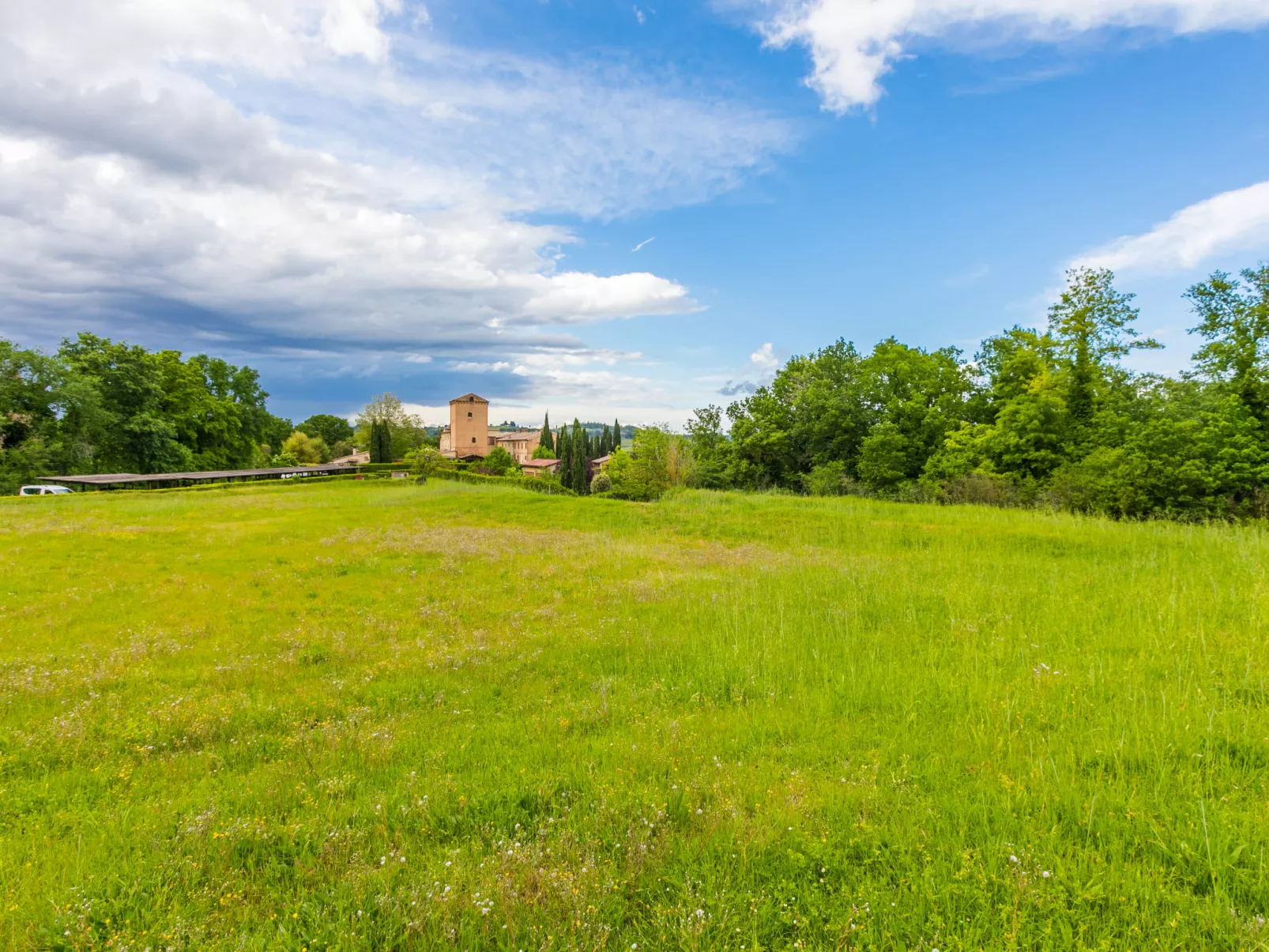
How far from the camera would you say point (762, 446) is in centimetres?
4431

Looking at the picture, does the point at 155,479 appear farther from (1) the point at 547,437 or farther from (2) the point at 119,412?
(1) the point at 547,437

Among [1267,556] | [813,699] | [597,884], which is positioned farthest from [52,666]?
[1267,556]

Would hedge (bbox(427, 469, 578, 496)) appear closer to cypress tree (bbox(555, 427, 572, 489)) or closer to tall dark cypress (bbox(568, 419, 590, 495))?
tall dark cypress (bbox(568, 419, 590, 495))

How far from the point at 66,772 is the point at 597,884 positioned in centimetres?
506

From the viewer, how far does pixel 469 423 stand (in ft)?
401

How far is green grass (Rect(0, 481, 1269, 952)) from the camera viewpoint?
3.00m

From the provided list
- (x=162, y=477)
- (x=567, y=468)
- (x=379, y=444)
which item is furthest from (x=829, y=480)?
(x=379, y=444)

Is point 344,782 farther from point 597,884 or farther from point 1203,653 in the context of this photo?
point 1203,653

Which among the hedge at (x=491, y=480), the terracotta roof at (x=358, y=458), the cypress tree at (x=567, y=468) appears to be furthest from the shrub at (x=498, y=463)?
the terracotta roof at (x=358, y=458)

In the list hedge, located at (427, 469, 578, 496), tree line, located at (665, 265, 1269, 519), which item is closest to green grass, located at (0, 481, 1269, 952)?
tree line, located at (665, 265, 1269, 519)

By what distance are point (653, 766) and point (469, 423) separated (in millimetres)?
124767

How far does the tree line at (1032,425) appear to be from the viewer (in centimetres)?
2219

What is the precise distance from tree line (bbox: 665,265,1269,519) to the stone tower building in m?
84.4

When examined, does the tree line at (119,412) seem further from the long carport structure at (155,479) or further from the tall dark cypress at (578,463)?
the tall dark cypress at (578,463)
